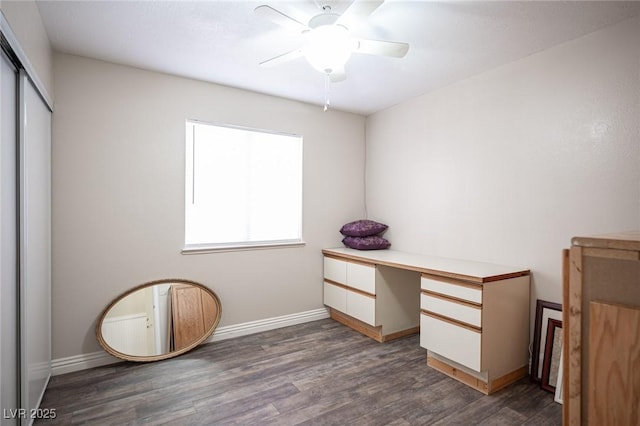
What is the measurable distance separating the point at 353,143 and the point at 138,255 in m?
2.70

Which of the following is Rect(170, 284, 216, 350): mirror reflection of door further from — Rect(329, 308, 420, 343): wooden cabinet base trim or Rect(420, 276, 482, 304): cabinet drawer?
Rect(420, 276, 482, 304): cabinet drawer

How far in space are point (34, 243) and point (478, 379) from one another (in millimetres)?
3104

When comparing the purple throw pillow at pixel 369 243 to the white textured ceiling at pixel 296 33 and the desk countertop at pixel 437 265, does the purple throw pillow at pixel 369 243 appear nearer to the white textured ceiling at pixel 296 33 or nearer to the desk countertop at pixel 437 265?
the desk countertop at pixel 437 265

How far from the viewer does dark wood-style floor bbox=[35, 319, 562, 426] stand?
203cm

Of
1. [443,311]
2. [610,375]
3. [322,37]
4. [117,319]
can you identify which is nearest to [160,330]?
[117,319]

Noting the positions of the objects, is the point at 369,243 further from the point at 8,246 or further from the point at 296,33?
the point at 8,246

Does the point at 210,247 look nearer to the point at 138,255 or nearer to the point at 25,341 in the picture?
the point at 138,255

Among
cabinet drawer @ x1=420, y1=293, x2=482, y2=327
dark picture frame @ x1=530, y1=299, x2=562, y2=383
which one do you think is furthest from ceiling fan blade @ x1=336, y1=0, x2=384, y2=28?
dark picture frame @ x1=530, y1=299, x2=562, y2=383

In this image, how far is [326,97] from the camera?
3.54 metres

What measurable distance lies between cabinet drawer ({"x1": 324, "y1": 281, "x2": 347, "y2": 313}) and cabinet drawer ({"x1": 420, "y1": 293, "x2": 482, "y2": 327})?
1.06 metres

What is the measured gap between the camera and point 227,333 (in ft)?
10.7

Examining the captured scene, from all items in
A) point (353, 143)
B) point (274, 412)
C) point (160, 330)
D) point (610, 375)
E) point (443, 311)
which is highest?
point (353, 143)

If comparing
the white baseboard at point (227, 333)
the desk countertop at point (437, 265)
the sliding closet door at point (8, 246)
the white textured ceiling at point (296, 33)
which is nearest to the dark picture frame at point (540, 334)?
the desk countertop at point (437, 265)

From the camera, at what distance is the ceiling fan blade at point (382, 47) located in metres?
1.93
